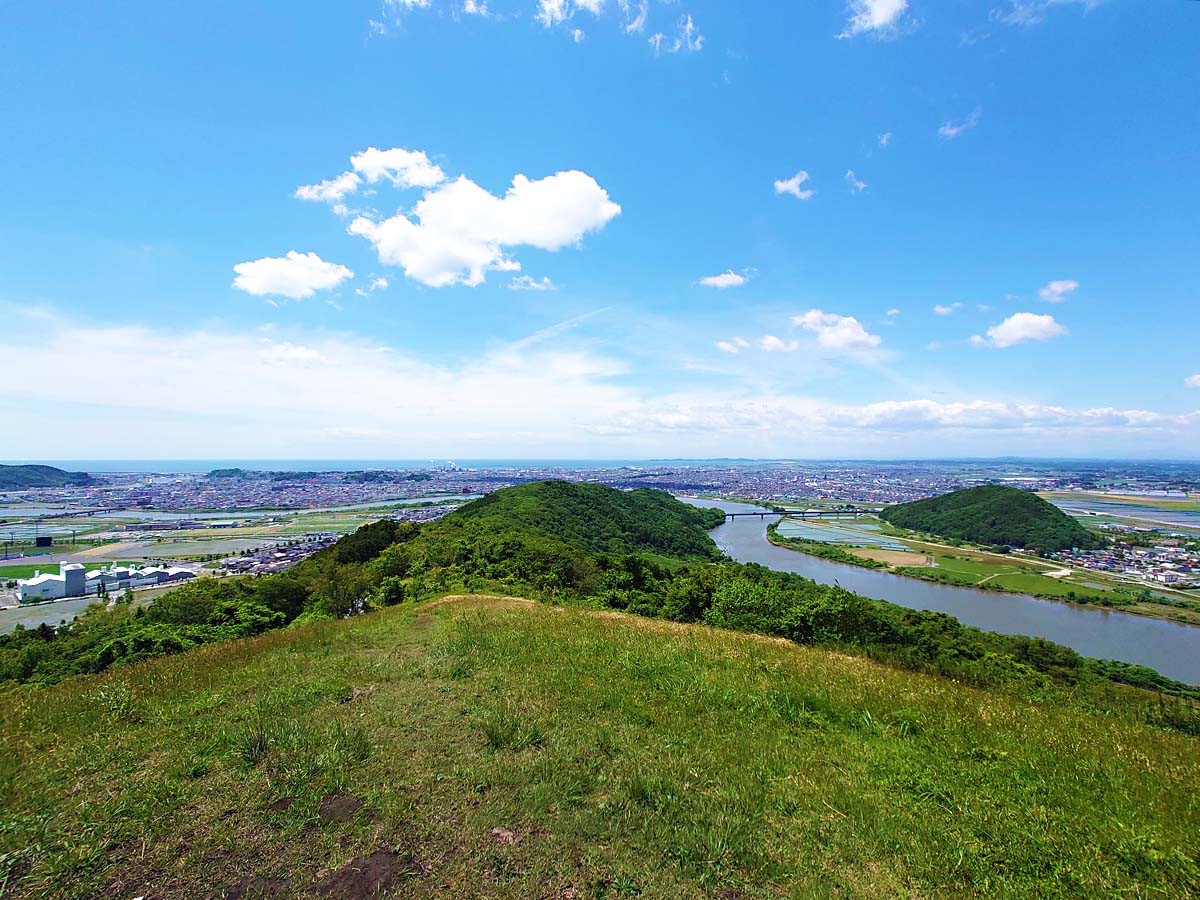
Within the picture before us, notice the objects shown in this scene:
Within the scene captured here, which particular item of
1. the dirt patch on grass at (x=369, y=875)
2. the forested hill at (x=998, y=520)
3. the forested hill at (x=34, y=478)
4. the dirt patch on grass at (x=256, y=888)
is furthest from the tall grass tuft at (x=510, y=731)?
the forested hill at (x=34, y=478)

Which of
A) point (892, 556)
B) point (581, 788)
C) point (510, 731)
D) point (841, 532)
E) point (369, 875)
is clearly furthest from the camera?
point (841, 532)

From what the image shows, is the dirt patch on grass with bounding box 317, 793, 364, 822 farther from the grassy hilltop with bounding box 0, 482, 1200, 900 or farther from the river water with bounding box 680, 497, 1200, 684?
the river water with bounding box 680, 497, 1200, 684

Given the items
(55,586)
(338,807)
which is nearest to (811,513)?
(55,586)

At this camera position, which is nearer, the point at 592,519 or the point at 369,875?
the point at 369,875

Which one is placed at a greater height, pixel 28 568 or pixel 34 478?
pixel 34 478

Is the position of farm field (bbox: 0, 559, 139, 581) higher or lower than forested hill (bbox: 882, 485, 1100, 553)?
higher

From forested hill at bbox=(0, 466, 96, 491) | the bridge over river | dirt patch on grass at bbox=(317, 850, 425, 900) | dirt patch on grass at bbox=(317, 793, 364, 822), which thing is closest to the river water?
dirt patch on grass at bbox=(317, 850, 425, 900)

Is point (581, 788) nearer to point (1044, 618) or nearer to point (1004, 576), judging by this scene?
point (1044, 618)

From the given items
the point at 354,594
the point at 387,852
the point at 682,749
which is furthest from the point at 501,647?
the point at 354,594
